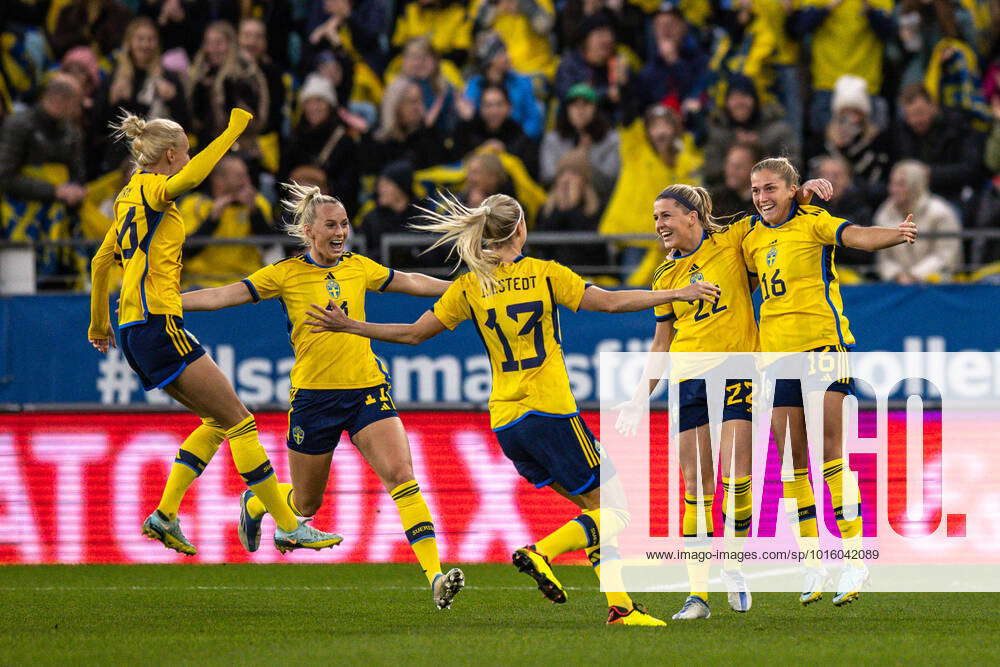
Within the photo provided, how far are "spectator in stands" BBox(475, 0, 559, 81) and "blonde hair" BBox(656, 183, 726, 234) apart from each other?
7.02 m

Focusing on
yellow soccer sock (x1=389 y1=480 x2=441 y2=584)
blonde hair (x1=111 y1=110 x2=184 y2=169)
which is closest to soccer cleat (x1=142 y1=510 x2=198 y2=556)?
yellow soccer sock (x1=389 y1=480 x2=441 y2=584)

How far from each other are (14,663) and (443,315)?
259cm

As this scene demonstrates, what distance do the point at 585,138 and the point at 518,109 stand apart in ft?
3.26

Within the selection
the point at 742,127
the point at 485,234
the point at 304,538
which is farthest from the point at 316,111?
the point at 485,234

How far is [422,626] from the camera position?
8125 millimetres

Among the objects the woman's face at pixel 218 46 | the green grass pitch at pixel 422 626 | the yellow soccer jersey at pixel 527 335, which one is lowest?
the green grass pitch at pixel 422 626

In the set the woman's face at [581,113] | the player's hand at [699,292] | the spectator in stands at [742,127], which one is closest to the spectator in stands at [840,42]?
the spectator in stands at [742,127]

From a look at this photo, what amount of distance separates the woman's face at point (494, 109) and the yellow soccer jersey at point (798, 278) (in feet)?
19.8

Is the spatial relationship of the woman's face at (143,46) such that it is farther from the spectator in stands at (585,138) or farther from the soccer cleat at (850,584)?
the soccer cleat at (850,584)

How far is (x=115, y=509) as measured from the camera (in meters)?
12.0

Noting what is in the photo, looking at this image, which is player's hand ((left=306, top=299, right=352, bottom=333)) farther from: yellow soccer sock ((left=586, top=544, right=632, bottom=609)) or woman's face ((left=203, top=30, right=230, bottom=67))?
woman's face ((left=203, top=30, right=230, bottom=67))

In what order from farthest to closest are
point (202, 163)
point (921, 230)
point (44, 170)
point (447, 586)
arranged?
point (44, 170), point (921, 230), point (202, 163), point (447, 586)

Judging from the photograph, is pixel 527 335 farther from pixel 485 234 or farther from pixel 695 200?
pixel 695 200

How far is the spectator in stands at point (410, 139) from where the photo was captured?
14359 millimetres
